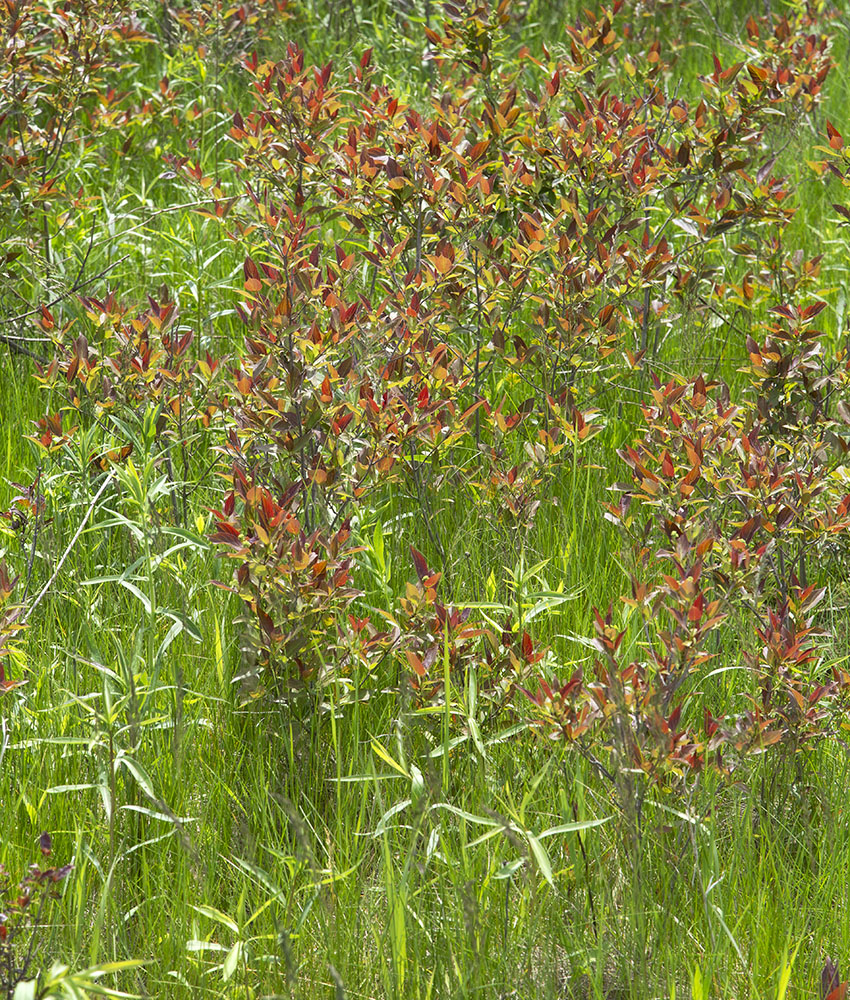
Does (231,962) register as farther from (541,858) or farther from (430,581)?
(430,581)

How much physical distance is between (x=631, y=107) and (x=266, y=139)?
1.19 metres

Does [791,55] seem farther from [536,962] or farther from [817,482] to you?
[536,962]

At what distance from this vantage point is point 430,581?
229cm

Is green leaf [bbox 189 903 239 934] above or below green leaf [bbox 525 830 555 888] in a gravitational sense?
below

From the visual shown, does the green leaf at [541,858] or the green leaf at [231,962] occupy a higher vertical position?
the green leaf at [541,858]

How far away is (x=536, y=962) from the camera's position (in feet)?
6.47

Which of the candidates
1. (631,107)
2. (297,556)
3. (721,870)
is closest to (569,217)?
(631,107)

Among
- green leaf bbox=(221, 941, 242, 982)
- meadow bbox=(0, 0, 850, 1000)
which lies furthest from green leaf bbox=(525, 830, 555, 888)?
green leaf bbox=(221, 941, 242, 982)

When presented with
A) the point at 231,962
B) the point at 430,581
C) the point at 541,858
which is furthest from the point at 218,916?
the point at 430,581

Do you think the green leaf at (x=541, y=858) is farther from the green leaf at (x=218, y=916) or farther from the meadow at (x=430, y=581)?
the green leaf at (x=218, y=916)

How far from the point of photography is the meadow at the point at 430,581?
1920mm

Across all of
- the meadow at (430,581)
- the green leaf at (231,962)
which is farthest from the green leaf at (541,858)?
the green leaf at (231,962)

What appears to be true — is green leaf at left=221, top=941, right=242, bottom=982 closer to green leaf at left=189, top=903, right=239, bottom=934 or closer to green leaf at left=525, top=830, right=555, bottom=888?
green leaf at left=189, top=903, right=239, bottom=934

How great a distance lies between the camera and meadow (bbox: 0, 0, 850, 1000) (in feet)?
6.30
